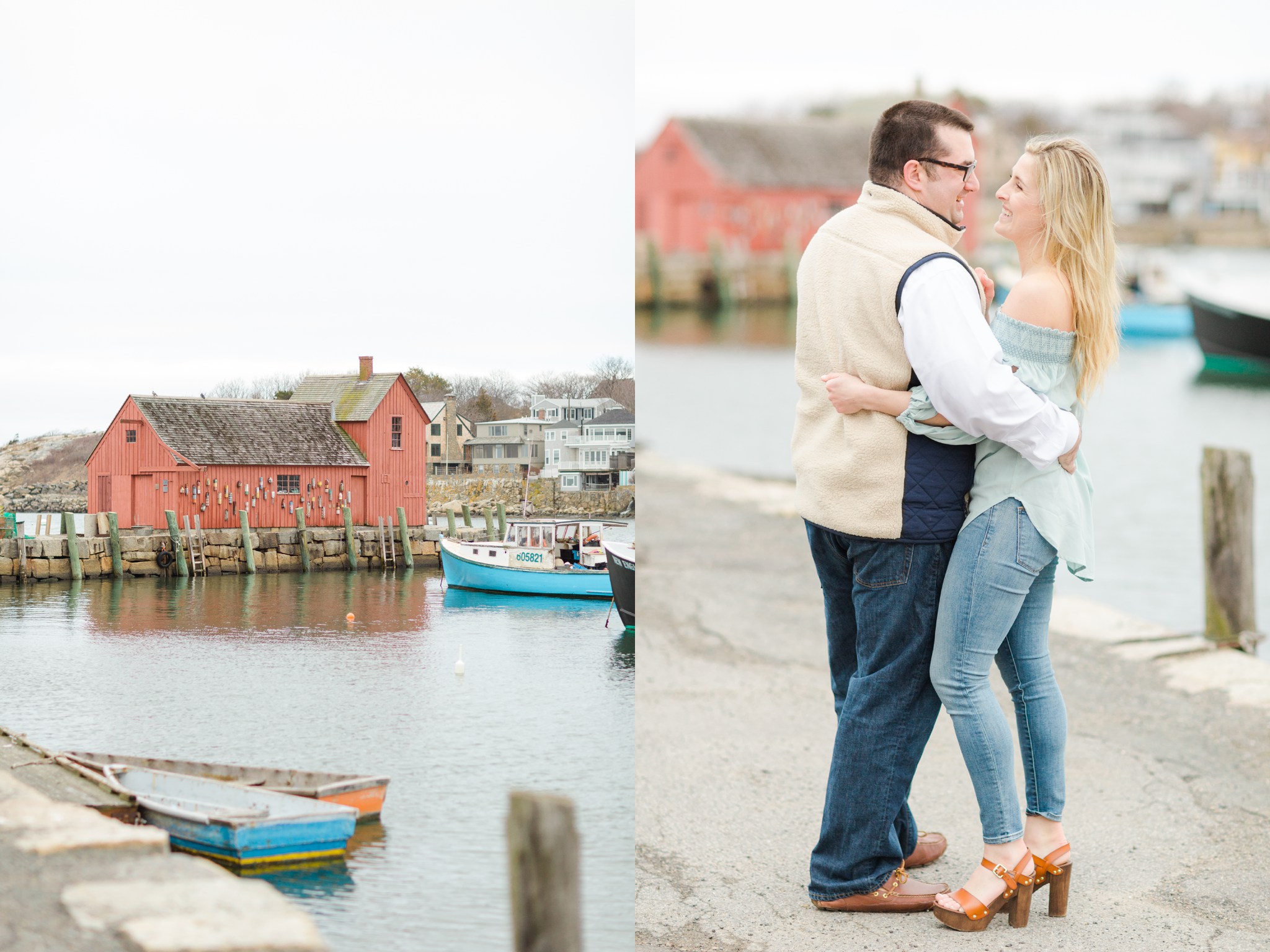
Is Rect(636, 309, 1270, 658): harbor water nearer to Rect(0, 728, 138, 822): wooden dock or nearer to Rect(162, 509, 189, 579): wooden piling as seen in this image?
Rect(162, 509, 189, 579): wooden piling

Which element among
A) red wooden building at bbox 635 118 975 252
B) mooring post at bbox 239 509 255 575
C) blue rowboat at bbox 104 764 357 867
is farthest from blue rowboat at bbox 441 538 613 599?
red wooden building at bbox 635 118 975 252

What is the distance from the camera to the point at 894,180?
2.94 metres

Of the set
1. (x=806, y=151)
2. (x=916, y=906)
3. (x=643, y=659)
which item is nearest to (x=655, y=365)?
(x=806, y=151)

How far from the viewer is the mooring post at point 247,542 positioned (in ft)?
9.23

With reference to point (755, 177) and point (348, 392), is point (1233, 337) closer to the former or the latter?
point (755, 177)

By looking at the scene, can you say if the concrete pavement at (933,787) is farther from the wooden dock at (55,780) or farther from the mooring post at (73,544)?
the mooring post at (73,544)

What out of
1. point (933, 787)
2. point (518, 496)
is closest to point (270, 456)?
point (518, 496)

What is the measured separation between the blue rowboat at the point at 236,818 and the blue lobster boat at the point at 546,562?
0.68m

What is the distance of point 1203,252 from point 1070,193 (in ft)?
283

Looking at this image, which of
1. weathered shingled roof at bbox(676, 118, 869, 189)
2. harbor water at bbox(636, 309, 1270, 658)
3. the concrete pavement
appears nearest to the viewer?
the concrete pavement

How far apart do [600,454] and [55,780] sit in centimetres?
127

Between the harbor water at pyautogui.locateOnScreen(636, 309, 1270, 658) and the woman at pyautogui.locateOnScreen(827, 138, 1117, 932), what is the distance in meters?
0.60

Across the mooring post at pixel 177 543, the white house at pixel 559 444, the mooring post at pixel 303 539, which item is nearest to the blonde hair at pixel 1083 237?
the white house at pixel 559 444

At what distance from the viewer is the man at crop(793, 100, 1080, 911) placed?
9.10 feet
